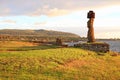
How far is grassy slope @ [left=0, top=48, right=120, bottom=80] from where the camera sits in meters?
26.1

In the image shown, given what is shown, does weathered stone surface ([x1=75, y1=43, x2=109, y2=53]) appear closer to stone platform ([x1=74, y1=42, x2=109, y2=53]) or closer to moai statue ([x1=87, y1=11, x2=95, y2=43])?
stone platform ([x1=74, y1=42, x2=109, y2=53])

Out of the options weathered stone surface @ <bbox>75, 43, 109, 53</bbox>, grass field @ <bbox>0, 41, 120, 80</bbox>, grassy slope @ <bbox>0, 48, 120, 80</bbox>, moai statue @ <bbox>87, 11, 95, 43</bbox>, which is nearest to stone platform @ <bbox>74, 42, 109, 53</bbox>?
weathered stone surface @ <bbox>75, 43, 109, 53</bbox>

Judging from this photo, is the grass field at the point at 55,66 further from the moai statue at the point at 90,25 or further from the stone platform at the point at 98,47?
the moai statue at the point at 90,25

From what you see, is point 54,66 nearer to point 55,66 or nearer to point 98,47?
point 55,66

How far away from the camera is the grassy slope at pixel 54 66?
26062mm

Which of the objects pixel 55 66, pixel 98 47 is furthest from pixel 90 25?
pixel 55 66

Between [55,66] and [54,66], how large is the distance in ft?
0.35

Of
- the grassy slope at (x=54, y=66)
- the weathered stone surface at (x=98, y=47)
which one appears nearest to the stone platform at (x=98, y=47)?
the weathered stone surface at (x=98, y=47)

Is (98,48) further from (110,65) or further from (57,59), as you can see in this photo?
(57,59)

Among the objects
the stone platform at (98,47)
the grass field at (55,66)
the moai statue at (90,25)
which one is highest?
the moai statue at (90,25)

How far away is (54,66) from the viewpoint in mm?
28641

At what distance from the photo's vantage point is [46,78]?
1005 inches

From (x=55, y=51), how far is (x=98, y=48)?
833 cm

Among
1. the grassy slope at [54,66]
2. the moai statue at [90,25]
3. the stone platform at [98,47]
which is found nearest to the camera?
the grassy slope at [54,66]
